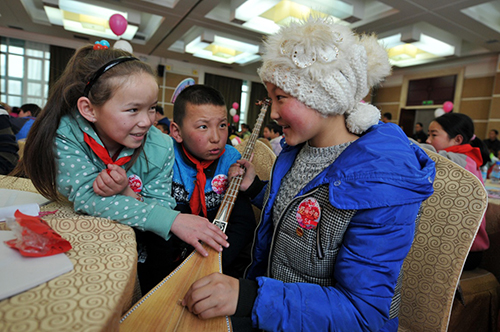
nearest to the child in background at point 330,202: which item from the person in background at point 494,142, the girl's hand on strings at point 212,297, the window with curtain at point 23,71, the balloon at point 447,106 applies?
the girl's hand on strings at point 212,297

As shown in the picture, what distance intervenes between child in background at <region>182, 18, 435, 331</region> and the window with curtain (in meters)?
11.3

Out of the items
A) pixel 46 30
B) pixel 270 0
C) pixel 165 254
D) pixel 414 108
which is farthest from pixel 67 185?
pixel 414 108

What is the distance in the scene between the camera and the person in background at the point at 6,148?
5.24ft

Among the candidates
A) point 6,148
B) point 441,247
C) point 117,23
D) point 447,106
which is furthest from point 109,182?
point 447,106

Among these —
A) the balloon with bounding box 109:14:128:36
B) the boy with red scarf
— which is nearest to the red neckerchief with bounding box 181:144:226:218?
the boy with red scarf

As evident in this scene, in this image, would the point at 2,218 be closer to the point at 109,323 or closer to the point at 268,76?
the point at 109,323

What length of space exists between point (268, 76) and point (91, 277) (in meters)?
0.76

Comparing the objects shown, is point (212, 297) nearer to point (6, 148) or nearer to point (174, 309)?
point (174, 309)

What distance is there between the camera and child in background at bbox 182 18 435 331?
2.36 ft

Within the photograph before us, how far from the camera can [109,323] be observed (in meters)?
0.37

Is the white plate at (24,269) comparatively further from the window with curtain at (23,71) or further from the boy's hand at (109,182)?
the window with curtain at (23,71)

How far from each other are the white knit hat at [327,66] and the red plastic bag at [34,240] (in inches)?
28.1

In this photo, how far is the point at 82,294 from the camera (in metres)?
0.40

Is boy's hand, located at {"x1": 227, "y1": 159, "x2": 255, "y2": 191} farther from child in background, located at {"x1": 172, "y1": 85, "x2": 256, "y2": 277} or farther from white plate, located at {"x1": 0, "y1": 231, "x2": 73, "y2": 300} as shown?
white plate, located at {"x1": 0, "y1": 231, "x2": 73, "y2": 300}
